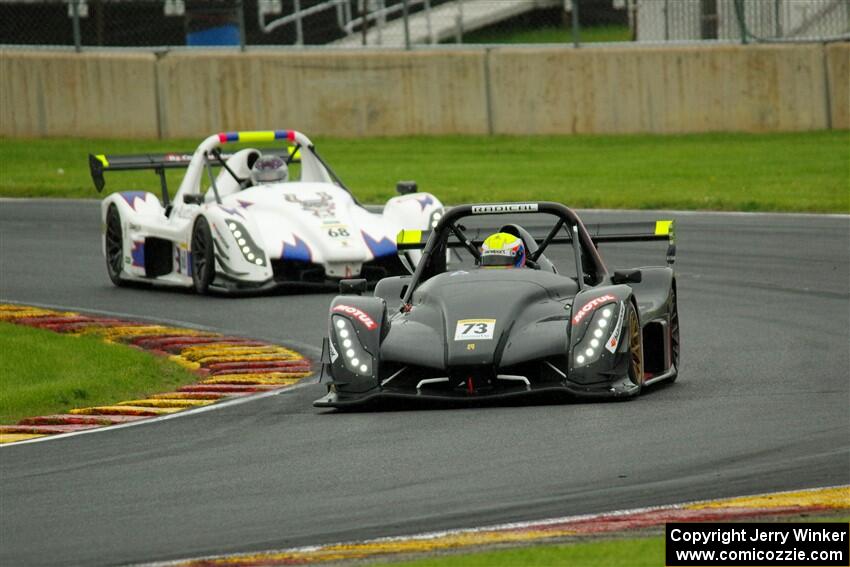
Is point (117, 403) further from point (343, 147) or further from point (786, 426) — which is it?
point (343, 147)

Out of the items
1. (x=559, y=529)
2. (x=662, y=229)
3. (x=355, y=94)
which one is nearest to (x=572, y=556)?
(x=559, y=529)

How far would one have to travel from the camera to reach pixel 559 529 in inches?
281

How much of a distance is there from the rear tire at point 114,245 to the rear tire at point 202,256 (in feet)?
4.44

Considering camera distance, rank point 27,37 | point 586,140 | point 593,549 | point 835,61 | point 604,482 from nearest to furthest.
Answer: point 593,549 < point 604,482 < point 835,61 < point 586,140 < point 27,37

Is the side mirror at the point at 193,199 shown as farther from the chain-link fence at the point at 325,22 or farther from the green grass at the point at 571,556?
the chain-link fence at the point at 325,22

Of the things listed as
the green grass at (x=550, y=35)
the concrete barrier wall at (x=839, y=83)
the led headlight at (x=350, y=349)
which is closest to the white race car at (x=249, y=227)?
the led headlight at (x=350, y=349)

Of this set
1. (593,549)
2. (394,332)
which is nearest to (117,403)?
(394,332)

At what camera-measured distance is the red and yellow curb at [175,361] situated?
10484 mm

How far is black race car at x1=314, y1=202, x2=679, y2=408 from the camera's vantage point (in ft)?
33.4

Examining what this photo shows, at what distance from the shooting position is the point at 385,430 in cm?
958

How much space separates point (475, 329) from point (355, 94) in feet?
65.5

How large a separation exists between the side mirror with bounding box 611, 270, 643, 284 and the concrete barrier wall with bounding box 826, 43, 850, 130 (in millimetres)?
16704

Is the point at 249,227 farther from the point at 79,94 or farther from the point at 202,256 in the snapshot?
the point at 79,94

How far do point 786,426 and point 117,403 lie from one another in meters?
4.19
